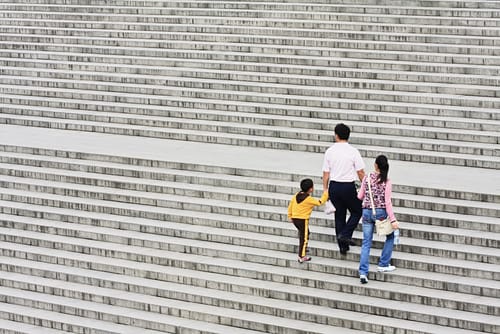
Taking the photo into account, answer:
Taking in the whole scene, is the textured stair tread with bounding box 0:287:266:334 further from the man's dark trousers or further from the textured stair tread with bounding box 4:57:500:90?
the textured stair tread with bounding box 4:57:500:90

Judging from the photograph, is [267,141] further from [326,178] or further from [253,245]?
[326,178]

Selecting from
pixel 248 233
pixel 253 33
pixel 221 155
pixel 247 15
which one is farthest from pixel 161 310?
pixel 247 15

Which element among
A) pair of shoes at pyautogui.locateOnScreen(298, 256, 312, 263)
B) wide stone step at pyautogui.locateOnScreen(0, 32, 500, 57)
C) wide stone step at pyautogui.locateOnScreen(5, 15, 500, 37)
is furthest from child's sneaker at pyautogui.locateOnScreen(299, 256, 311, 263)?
wide stone step at pyautogui.locateOnScreen(5, 15, 500, 37)

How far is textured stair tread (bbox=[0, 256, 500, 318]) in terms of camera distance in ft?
34.4

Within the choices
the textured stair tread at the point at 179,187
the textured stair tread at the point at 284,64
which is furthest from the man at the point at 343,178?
the textured stair tread at the point at 284,64

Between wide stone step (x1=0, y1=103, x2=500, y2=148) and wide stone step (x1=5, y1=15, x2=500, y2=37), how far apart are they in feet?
8.54

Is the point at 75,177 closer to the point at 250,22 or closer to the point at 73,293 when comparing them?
the point at 73,293

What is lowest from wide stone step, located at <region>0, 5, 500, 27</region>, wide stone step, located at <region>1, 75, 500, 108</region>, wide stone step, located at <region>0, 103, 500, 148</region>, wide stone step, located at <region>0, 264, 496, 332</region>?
wide stone step, located at <region>0, 264, 496, 332</region>

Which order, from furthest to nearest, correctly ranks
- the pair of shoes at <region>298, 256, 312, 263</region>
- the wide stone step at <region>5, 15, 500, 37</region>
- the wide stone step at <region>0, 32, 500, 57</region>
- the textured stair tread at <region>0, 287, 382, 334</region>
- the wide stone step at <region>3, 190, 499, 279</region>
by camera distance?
the wide stone step at <region>5, 15, 500, 37</region>, the wide stone step at <region>0, 32, 500, 57</region>, the pair of shoes at <region>298, 256, 312, 263</region>, the wide stone step at <region>3, 190, 499, 279</region>, the textured stair tread at <region>0, 287, 382, 334</region>

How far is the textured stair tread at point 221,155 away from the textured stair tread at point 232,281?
1880 mm

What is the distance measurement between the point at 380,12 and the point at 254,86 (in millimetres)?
2781

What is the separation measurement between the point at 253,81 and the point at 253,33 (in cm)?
156

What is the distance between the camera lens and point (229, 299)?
36.4ft

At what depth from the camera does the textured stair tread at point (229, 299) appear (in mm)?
10273
